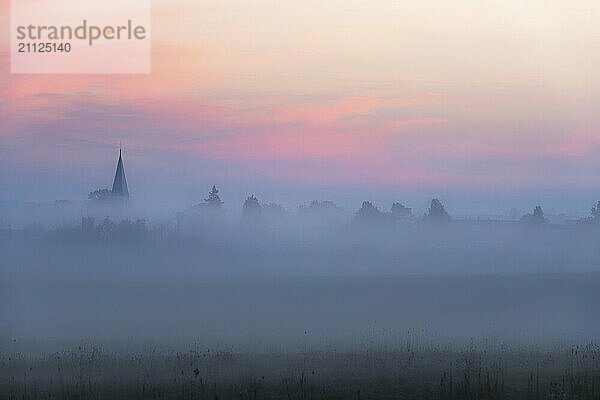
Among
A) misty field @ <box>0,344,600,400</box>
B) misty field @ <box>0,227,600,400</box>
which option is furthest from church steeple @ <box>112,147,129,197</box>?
misty field @ <box>0,344,600,400</box>

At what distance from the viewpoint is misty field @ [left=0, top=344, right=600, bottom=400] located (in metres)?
24.0

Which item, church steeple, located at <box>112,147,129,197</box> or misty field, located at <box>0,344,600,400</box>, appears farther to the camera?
church steeple, located at <box>112,147,129,197</box>

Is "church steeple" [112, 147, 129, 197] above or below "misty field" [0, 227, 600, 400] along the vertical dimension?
above

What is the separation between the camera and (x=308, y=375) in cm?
2691

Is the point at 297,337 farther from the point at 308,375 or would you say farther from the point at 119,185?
the point at 119,185

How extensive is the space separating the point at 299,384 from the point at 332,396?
195 cm

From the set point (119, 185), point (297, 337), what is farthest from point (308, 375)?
point (119, 185)

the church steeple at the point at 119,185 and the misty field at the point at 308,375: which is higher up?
the church steeple at the point at 119,185

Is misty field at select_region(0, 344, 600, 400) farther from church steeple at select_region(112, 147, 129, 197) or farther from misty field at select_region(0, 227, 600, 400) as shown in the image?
church steeple at select_region(112, 147, 129, 197)

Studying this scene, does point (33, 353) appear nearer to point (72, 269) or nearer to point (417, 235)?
point (72, 269)

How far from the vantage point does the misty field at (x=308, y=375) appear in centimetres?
2402

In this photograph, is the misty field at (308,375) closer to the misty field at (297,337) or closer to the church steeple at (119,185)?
the misty field at (297,337)

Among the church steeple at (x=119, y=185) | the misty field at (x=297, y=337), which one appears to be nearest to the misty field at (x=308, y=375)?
the misty field at (x=297, y=337)

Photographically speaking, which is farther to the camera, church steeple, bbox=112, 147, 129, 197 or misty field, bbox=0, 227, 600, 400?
church steeple, bbox=112, 147, 129, 197
